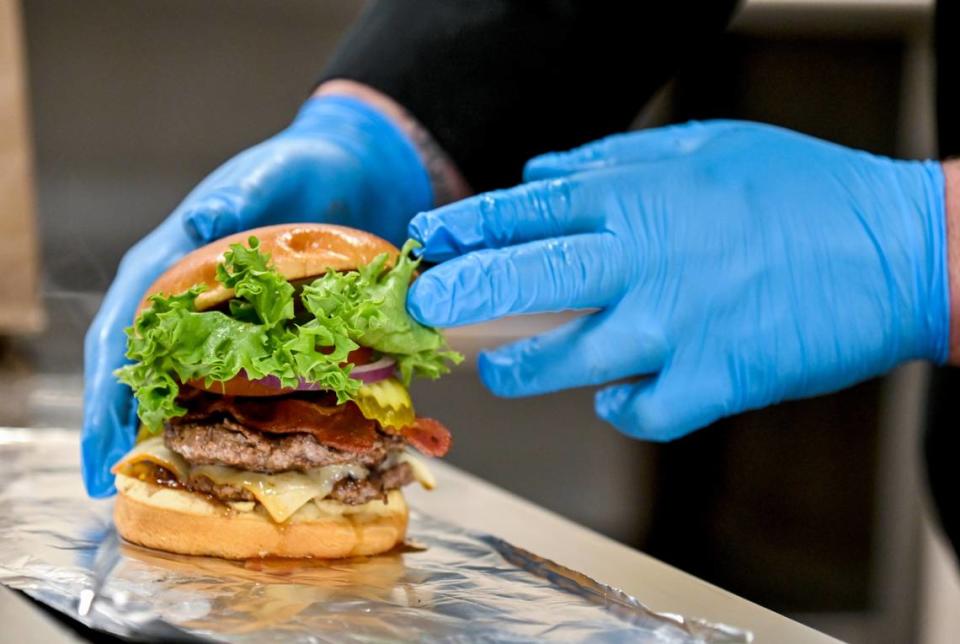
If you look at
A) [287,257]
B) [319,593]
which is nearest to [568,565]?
[319,593]

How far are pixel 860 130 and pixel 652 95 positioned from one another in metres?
2.07

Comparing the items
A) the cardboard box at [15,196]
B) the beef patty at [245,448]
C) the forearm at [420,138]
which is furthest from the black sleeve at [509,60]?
the cardboard box at [15,196]

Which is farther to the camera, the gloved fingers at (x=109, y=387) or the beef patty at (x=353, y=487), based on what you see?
the gloved fingers at (x=109, y=387)

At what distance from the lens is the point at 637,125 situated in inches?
188

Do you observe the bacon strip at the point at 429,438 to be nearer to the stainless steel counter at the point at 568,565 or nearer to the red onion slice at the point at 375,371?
the red onion slice at the point at 375,371

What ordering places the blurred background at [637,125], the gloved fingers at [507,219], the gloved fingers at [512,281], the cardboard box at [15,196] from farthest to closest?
the blurred background at [637,125] → the cardboard box at [15,196] → the gloved fingers at [507,219] → the gloved fingers at [512,281]

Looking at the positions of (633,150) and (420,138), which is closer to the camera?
(633,150)

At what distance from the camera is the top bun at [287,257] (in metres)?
1.91

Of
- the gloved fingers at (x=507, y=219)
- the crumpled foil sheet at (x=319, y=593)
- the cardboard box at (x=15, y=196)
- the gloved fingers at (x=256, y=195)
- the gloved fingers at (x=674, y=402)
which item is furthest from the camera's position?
the cardboard box at (x=15, y=196)

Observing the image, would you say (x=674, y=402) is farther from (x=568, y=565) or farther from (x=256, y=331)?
(x=256, y=331)

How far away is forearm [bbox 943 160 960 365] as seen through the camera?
214 cm

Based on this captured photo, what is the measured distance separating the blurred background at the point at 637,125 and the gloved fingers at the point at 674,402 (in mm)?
2244

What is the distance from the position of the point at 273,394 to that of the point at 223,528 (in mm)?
241

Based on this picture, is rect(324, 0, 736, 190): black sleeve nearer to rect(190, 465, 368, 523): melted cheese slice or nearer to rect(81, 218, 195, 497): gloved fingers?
rect(81, 218, 195, 497): gloved fingers
